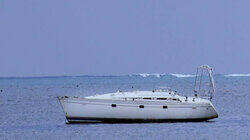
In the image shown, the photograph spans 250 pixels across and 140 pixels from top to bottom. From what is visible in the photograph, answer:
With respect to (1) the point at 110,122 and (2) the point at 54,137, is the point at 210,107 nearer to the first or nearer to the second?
(1) the point at 110,122

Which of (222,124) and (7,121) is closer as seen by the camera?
(222,124)

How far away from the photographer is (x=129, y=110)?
80.2 metres

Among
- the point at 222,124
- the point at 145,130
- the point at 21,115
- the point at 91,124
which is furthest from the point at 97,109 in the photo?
the point at 21,115

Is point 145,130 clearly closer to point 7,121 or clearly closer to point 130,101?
point 130,101

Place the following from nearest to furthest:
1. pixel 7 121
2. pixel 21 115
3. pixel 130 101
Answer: pixel 130 101, pixel 7 121, pixel 21 115


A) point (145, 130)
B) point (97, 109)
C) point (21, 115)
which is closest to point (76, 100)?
point (97, 109)

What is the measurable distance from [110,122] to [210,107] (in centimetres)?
1007

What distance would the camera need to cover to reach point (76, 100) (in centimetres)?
8062

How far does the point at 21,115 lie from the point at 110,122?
25.3m

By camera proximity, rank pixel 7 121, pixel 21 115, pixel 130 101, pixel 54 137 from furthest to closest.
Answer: pixel 21 115 < pixel 7 121 < pixel 130 101 < pixel 54 137

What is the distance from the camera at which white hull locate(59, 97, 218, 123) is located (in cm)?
8000

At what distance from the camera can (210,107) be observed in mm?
81875

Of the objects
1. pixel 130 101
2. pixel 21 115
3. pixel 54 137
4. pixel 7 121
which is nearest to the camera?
pixel 54 137

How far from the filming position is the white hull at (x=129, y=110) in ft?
262
